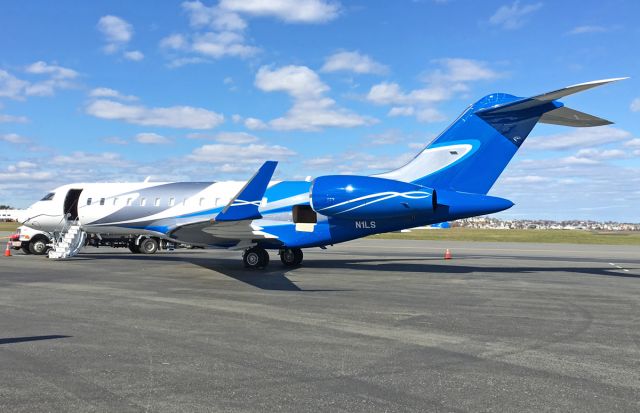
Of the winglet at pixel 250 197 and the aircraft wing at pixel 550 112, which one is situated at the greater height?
the aircraft wing at pixel 550 112

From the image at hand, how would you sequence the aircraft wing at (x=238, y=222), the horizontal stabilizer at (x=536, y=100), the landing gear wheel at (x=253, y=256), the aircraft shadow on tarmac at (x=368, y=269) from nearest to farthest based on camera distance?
the horizontal stabilizer at (x=536, y=100)
the aircraft wing at (x=238, y=222)
the aircraft shadow on tarmac at (x=368, y=269)
the landing gear wheel at (x=253, y=256)

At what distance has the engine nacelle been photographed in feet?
50.3

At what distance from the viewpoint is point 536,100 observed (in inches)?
571

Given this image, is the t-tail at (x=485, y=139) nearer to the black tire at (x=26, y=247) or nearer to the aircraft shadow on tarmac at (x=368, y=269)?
the aircraft shadow on tarmac at (x=368, y=269)

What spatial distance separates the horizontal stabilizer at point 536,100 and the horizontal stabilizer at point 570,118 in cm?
70

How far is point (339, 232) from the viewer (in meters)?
17.5

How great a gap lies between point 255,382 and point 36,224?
21330 mm

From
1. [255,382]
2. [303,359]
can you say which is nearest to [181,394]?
[255,382]

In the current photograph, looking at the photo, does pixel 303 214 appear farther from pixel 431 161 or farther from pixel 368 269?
pixel 431 161

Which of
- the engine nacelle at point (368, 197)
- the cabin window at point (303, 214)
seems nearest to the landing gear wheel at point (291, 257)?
the cabin window at point (303, 214)

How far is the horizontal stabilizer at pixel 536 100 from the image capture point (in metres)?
12.3

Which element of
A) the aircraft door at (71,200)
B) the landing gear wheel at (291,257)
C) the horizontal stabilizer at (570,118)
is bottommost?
the landing gear wheel at (291,257)

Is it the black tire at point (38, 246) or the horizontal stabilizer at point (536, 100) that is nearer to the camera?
the horizontal stabilizer at point (536, 100)

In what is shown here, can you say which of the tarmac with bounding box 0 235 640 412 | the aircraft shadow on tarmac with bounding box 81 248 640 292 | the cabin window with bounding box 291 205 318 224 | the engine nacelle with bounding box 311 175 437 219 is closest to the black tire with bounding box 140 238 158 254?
the aircraft shadow on tarmac with bounding box 81 248 640 292
